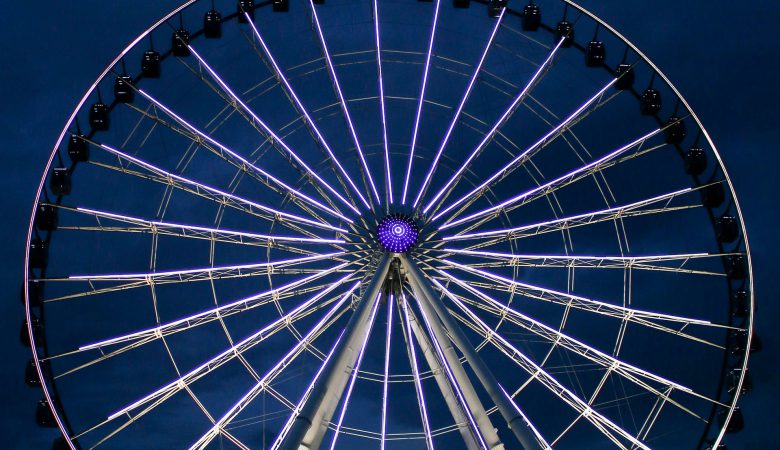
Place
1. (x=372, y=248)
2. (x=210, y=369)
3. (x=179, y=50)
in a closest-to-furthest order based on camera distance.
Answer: (x=210, y=369) < (x=372, y=248) < (x=179, y=50)

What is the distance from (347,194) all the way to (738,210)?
11250 mm

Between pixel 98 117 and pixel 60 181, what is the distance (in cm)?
264

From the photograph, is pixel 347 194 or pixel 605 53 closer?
pixel 347 194

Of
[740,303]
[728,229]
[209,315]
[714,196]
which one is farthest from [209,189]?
[740,303]

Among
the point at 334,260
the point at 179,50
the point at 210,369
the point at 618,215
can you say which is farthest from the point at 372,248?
the point at 179,50

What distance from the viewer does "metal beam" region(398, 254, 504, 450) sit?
19547mm

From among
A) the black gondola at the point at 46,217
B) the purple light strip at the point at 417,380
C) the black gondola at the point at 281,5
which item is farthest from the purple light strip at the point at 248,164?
the black gondola at the point at 281,5

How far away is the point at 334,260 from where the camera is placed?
24.8 metres

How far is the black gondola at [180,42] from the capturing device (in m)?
26.8

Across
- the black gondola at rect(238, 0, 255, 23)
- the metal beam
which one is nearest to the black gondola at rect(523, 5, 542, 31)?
the black gondola at rect(238, 0, 255, 23)

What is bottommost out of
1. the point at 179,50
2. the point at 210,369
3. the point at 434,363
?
the point at 210,369

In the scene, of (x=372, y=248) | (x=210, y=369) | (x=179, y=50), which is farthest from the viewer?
(x=179, y=50)

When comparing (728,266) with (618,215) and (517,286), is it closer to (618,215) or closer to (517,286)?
(618,215)

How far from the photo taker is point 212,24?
2753cm
